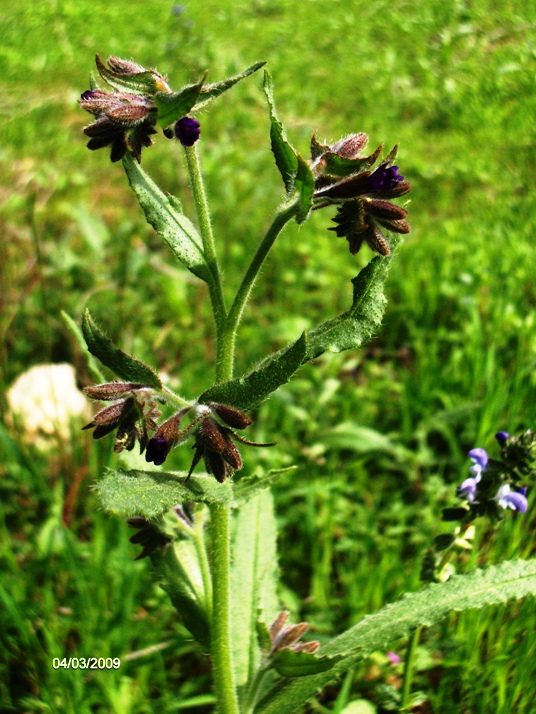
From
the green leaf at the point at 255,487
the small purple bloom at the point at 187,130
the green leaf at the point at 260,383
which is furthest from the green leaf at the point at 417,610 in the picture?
the small purple bloom at the point at 187,130

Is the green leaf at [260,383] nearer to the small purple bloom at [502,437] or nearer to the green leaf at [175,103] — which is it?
the green leaf at [175,103]

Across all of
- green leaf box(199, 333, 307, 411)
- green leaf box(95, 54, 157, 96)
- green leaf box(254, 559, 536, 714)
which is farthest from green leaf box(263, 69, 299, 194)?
green leaf box(254, 559, 536, 714)

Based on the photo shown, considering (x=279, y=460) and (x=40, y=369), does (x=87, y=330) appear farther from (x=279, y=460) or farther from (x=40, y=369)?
(x=40, y=369)

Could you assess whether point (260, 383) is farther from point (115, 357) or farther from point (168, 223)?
point (168, 223)

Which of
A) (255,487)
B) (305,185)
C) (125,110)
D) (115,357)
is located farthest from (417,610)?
(125,110)

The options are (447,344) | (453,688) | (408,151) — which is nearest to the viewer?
(453,688)

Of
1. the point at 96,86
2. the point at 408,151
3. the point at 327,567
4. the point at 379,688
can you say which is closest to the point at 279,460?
the point at 327,567
